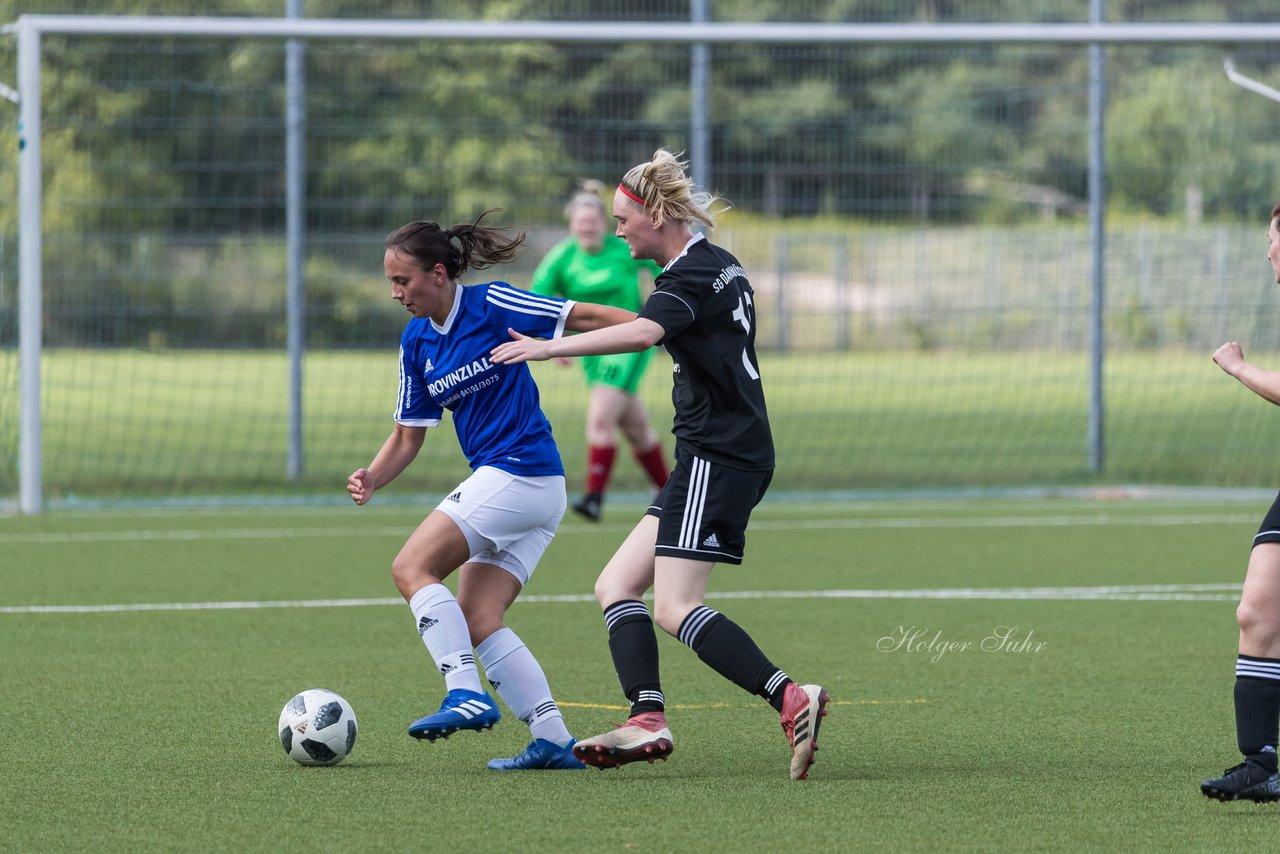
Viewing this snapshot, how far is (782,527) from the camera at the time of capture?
460 inches

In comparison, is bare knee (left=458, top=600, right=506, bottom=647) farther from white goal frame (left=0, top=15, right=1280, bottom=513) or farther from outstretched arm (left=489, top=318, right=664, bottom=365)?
white goal frame (left=0, top=15, right=1280, bottom=513)

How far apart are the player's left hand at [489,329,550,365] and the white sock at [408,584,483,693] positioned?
2.41 ft

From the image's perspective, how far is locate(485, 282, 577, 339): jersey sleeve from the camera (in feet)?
17.4

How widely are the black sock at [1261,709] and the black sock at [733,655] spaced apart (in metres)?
1.21

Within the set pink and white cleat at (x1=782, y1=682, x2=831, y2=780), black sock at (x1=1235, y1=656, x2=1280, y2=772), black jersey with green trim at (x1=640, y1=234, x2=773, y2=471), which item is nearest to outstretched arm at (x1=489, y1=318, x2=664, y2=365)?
black jersey with green trim at (x1=640, y1=234, x2=773, y2=471)

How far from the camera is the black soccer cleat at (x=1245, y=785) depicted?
4.57 meters

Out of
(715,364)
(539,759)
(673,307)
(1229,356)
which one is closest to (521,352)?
(673,307)

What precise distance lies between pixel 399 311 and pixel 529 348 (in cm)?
1051

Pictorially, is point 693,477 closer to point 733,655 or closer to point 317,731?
point 733,655

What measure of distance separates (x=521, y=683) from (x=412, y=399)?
916 mm

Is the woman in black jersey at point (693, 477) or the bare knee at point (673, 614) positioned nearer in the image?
the woman in black jersey at point (693, 477)

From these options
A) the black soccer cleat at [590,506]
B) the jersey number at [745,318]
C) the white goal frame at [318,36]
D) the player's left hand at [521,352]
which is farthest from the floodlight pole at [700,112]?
the player's left hand at [521,352]

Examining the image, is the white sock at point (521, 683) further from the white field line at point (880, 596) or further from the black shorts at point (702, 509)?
the white field line at point (880, 596)

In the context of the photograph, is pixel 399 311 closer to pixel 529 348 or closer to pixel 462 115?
pixel 462 115
